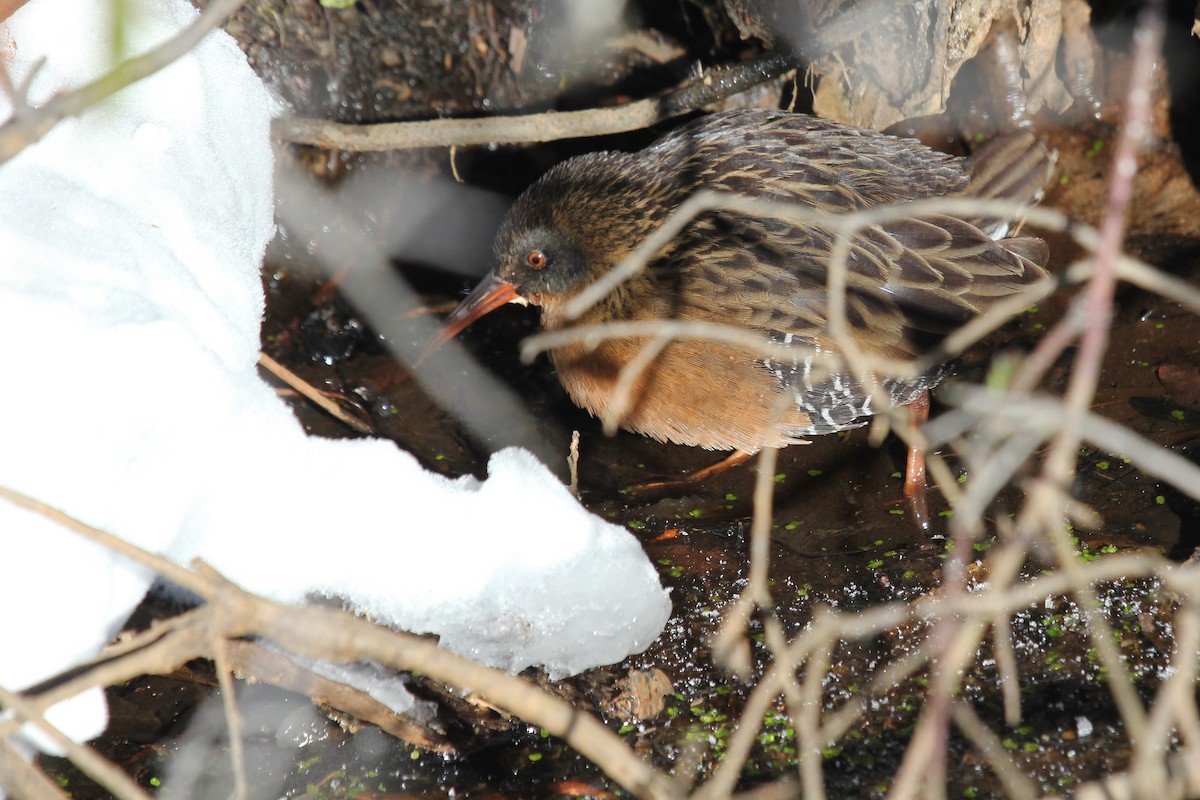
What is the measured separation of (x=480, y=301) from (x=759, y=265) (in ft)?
3.64

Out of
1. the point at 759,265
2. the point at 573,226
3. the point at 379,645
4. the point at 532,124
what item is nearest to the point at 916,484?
the point at 759,265

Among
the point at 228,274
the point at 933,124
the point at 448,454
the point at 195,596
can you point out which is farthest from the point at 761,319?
the point at 933,124

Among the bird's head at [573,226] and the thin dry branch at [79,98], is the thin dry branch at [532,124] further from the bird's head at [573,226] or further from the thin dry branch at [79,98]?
the thin dry branch at [79,98]

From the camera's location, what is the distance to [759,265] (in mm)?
3559

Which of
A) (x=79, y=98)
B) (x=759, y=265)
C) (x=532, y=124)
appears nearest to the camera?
(x=79, y=98)

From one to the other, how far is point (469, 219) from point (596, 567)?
2.25m

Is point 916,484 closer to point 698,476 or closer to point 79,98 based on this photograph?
point 698,476

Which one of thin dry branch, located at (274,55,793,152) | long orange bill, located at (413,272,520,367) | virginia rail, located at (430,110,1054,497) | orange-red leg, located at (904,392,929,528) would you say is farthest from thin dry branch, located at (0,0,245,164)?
orange-red leg, located at (904,392,929,528)

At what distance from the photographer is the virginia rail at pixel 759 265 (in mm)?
3504

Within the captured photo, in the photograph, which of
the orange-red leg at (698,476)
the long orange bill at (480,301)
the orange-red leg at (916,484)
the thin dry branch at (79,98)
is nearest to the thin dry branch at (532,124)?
the long orange bill at (480,301)

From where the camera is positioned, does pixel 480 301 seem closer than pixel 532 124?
Yes

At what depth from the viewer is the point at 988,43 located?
4.89 meters

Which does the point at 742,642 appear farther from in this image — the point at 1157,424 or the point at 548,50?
the point at 548,50

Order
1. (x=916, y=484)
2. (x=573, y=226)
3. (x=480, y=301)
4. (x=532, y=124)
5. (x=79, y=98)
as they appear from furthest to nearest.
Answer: (x=532, y=124), (x=480, y=301), (x=573, y=226), (x=916, y=484), (x=79, y=98)
